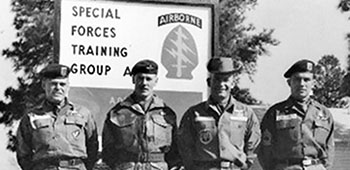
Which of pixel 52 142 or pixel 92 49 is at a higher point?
pixel 92 49

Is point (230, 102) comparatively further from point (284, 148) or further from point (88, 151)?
point (88, 151)

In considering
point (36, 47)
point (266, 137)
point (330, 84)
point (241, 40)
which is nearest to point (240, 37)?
point (241, 40)

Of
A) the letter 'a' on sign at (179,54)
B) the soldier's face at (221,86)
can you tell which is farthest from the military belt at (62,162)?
the letter 'a' on sign at (179,54)

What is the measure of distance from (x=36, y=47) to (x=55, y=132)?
21.4 feet

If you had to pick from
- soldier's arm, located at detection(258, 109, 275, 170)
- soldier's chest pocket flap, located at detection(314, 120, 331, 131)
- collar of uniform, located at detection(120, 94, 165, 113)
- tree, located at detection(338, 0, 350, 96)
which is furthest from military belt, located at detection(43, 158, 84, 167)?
tree, located at detection(338, 0, 350, 96)

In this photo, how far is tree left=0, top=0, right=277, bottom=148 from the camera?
37.2ft

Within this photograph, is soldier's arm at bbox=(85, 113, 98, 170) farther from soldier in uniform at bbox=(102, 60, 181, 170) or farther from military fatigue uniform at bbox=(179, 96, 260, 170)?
military fatigue uniform at bbox=(179, 96, 260, 170)

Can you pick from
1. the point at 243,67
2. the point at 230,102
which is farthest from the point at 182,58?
the point at 243,67

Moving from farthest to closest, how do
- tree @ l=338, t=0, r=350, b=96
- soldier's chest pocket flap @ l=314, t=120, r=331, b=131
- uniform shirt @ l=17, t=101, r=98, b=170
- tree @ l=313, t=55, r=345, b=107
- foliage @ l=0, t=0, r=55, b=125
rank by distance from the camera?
tree @ l=338, t=0, r=350, b=96
tree @ l=313, t=55, r=345, b=107
foliage @ l=0, t=0, r=55, b=125
soldier's chest pocket flap @ l=314, t=120, r=331, b=131
uniform shirt @ l=17, t=101, r=98, b=170

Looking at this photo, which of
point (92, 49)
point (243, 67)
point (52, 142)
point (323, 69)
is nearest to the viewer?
point (52, 142)

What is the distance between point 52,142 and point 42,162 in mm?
135

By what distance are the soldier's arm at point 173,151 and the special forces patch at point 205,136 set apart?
181 millimetres

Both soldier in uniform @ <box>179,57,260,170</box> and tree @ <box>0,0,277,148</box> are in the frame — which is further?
tree @ <box>0,0,277,148</box>

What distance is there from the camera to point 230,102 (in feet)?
17.4
